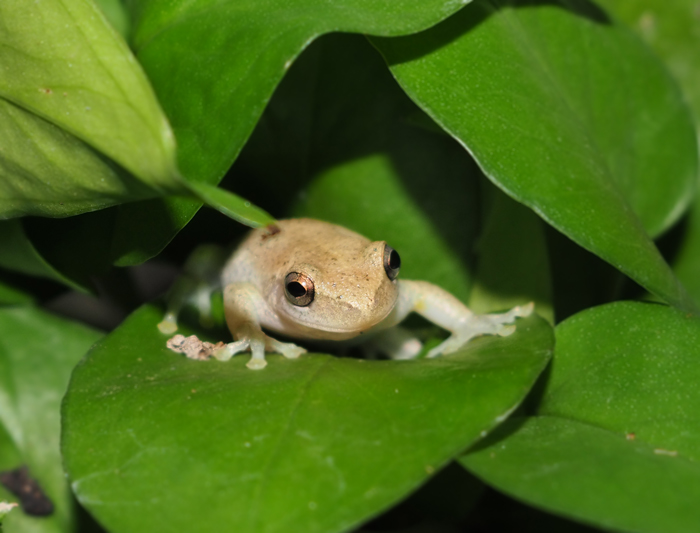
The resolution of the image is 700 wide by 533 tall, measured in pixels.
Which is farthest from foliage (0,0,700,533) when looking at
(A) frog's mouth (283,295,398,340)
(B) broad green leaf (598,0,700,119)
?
(B) broad green leaf (598,0,700,119)

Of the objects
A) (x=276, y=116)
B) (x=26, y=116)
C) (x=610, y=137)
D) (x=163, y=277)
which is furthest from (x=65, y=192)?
(x=163, y=277)

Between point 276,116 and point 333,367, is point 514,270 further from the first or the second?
point 276,116

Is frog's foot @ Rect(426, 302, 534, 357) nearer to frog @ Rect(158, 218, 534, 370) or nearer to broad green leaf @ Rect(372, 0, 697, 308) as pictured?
frog @ Rect(158, 218, 534, 370)

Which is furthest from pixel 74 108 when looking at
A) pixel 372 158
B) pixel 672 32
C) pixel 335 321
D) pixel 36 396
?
pixel 672 32

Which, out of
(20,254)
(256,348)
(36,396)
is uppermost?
(20,254)

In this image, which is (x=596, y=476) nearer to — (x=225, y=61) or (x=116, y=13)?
(x=225, y=61)

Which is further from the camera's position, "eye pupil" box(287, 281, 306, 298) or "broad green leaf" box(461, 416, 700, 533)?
"eye pupil" box(287, 281, 306, 298)
